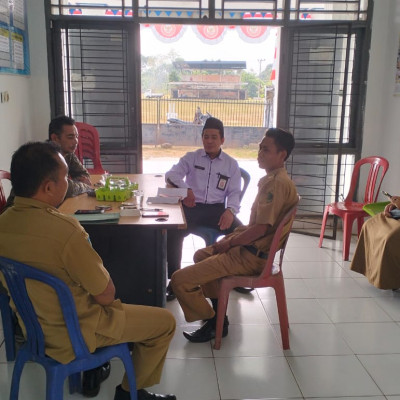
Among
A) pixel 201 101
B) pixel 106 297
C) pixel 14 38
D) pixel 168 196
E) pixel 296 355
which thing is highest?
pixel 14 38

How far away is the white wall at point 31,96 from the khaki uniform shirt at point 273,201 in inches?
88.2

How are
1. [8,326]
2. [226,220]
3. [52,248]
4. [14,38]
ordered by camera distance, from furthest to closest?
[14,38], [226,220], [8,326], [52,248]

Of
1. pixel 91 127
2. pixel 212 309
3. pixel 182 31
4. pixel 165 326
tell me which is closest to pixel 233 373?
pixel 212 309

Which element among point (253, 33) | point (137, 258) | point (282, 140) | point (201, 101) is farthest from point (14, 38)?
point (201, 101)

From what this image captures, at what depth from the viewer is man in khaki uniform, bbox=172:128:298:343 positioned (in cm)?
235

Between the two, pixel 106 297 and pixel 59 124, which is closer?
pixel 106 297

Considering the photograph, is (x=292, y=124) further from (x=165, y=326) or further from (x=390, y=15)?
(x=165, y=326)

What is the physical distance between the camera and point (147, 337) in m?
1.79

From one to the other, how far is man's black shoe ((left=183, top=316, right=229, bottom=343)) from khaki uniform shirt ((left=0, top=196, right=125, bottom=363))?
1.08 meters

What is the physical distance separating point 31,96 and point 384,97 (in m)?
3.46

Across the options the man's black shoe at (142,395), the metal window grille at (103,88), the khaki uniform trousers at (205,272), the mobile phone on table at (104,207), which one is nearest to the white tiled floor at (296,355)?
the man's black shoe at (142,395)

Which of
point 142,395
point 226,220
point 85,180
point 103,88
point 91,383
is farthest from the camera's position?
point 103,88

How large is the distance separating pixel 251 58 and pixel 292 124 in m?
3.14

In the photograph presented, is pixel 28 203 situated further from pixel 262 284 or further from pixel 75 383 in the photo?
pixel 262 284
